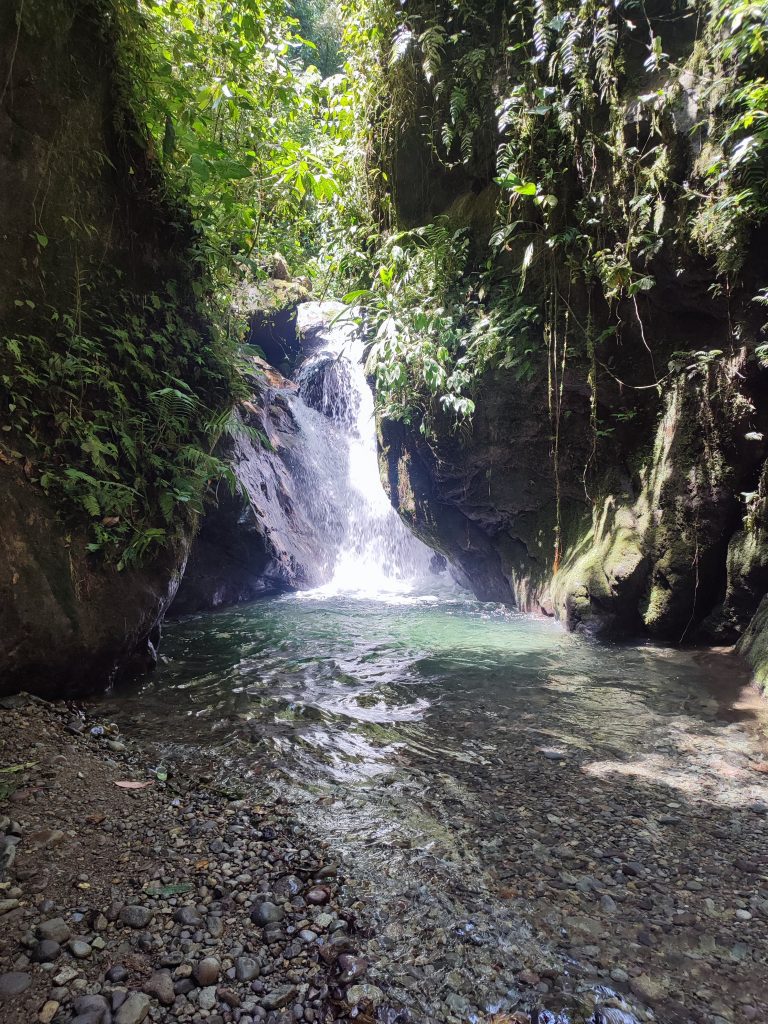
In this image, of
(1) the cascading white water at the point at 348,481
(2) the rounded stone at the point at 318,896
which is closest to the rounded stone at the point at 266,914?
(2) the rounded stone at the point at 318,896

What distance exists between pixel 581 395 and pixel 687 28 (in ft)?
14.0

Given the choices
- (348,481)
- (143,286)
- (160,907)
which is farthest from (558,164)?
(348,481)

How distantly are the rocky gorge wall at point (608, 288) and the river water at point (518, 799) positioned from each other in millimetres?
1303

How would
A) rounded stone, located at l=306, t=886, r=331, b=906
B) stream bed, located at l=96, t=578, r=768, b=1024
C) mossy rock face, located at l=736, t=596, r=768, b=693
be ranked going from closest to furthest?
stream bed, located at l=96, t=578, r=768, b=1024, rounded stone, located at l=306, t=886, r=331, b=906, mossy rock face, located at l=736, t=596, r=768, b=693

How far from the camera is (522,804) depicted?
299 centimetres

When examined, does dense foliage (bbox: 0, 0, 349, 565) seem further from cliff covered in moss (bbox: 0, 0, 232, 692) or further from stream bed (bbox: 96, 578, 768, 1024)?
stream bed (bbox: 96, 578, 768, 1024)

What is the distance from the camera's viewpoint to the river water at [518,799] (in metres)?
1.88

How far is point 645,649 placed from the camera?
20.7 feet

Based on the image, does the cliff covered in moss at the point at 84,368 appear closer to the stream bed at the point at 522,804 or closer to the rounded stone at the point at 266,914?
the stream bed at the point at 522,804

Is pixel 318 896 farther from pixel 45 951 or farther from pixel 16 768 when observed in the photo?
pixel 16 768

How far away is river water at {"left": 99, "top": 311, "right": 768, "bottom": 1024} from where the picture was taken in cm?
188

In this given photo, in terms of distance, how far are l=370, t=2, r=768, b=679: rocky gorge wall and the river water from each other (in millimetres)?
1303

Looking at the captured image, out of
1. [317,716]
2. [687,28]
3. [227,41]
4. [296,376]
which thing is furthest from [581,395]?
[296,376]

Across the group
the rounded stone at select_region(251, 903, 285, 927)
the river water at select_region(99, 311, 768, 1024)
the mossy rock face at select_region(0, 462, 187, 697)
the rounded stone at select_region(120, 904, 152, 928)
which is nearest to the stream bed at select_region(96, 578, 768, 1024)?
the river water at select_region(99, 311, 768, 1024)
